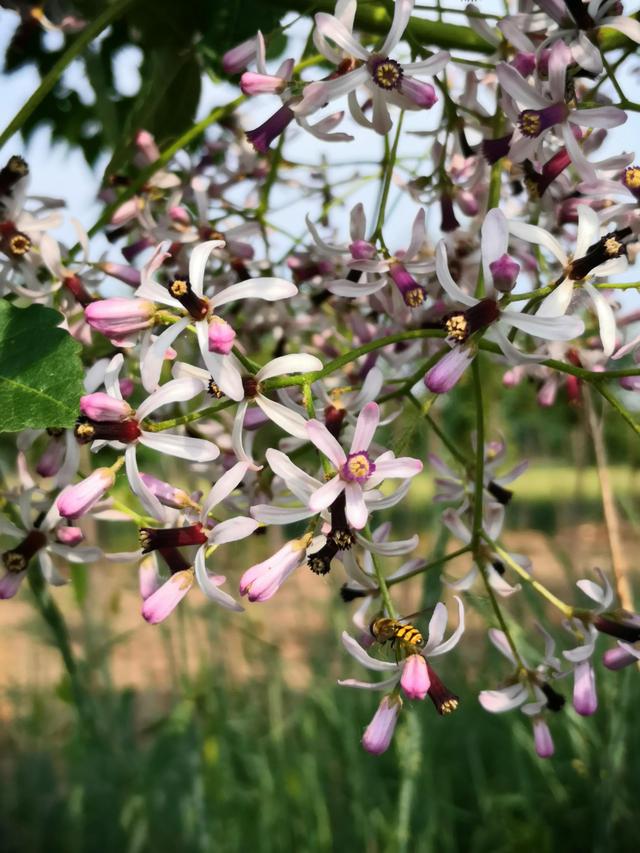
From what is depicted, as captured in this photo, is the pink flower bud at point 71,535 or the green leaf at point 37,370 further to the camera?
the pink flower bud at point 71,535

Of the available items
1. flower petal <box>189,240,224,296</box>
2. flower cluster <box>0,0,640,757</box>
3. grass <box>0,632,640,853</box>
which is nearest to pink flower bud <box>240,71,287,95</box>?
flower cluster <box>0,0,640,757</box>

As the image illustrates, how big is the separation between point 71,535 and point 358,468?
0.27 metres

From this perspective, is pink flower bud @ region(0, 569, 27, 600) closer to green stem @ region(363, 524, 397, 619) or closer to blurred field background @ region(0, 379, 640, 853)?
green stem @ region(363, 524, 397, 619)

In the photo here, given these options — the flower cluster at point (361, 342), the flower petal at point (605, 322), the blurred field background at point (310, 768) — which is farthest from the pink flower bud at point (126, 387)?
the blurred field background at point (310, 768)

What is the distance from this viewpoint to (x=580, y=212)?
0.61 m

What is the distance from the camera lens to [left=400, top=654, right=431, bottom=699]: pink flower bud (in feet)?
1.92

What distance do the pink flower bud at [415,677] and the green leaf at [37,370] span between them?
0.85ft

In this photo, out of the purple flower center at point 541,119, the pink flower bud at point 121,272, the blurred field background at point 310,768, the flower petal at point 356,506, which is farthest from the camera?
the blurred field background at point 310,768

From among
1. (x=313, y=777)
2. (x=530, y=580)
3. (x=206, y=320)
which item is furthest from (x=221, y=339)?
(x=313, y=777)

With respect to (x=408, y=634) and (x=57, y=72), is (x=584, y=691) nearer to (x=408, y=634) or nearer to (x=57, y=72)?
(x=408, y=634)

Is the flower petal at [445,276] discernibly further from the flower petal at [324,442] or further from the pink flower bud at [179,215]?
the pink flower bud at [179,215]

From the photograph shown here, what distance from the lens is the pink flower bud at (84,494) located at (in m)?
0.59

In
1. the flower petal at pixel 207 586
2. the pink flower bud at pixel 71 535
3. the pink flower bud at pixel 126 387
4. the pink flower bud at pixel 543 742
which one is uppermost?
the pink flower bud at pixel 126 387

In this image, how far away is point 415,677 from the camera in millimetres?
590
